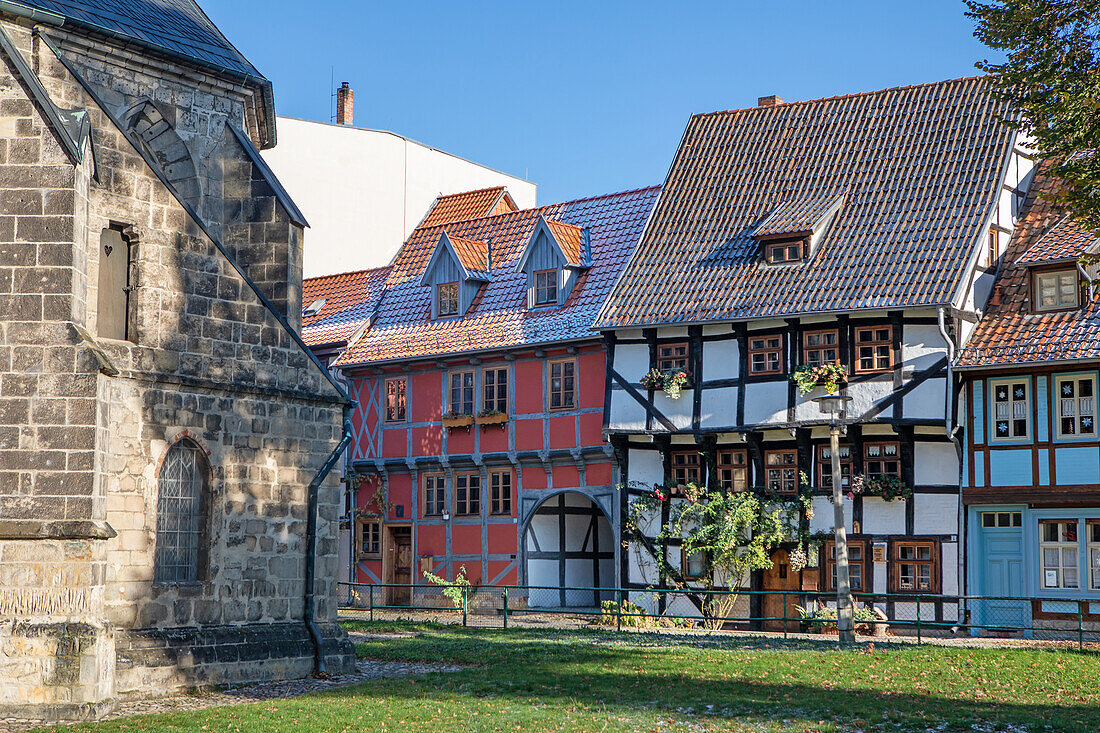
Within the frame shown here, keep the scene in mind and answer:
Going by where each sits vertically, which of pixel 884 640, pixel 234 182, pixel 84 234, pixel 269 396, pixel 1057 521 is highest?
pixel 234 182

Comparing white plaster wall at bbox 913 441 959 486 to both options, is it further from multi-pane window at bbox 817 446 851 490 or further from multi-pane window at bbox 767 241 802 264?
multi-pane window at bbox 767 241 802 264

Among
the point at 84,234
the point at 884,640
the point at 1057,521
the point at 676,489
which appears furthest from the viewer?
the point at 676,489

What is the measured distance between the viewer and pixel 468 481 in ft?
109

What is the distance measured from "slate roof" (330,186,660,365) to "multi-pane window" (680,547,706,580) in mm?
5274

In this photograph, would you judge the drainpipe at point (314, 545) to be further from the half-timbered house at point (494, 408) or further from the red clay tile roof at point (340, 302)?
the red clay tile roof at point (340, 302)

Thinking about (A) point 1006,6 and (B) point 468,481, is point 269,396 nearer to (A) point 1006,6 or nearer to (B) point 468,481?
(A) point 1006,6

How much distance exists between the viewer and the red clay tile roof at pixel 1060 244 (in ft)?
84.6

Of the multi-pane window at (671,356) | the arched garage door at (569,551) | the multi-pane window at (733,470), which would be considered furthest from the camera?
the arched garage door at (569,551)

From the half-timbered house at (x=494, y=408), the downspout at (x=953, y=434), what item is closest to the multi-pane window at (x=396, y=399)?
the half-timbered house at (x=494, y=408)

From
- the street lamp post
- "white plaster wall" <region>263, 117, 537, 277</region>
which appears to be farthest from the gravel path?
"white plaster wall" <region>263, 117, 537, 277</region>

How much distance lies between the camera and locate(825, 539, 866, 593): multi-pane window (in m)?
26.8

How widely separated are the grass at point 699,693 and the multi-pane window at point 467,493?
11.4 metres

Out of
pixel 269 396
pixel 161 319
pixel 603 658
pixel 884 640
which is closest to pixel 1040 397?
pixel 884 640

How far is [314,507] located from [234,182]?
502 cm
